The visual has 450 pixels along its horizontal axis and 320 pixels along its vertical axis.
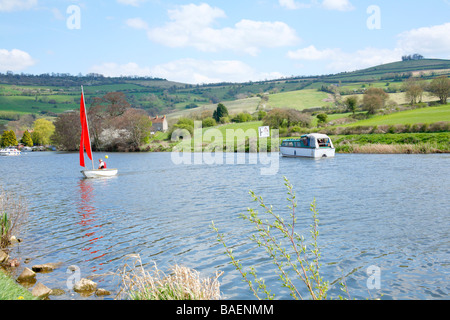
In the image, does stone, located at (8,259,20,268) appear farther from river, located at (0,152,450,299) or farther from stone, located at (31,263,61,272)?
stone, located at (31,263,61,272)

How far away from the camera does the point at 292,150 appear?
5119 cm

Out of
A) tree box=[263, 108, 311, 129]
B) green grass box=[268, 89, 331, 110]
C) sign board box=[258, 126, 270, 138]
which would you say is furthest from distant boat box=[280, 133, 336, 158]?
green grass box=[268, 89, 331, 110]

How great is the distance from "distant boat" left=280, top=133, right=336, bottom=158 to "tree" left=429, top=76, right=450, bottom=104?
127ft

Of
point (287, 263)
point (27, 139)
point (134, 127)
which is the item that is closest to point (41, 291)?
point (287, 263)

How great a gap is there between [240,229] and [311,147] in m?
35.3

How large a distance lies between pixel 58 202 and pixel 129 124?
60.2m

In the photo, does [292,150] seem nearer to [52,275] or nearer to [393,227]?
[393,227]

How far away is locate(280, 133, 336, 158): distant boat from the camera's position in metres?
47.1

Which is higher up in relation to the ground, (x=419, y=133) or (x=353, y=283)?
(x=419, y=133)

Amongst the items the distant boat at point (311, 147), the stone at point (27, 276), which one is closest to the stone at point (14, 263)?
the stone at point (27, 276)

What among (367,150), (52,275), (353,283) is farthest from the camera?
(367,150)

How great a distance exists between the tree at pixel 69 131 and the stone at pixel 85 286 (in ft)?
290
